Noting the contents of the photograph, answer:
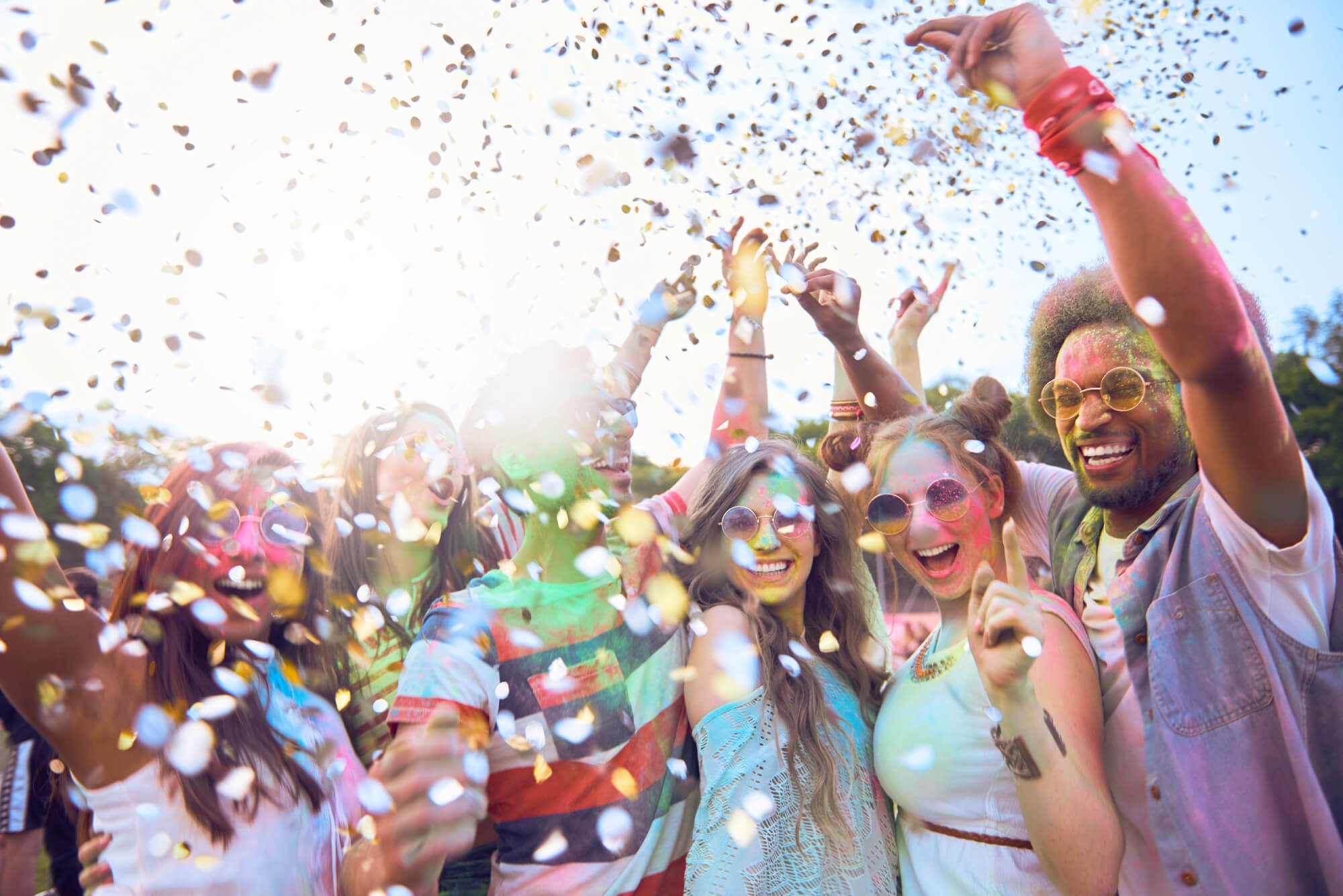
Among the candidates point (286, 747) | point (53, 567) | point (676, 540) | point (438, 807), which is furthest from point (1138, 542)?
point (53, 567)

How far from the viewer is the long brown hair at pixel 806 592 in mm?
2637

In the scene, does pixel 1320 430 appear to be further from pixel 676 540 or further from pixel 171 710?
pixel 171 710

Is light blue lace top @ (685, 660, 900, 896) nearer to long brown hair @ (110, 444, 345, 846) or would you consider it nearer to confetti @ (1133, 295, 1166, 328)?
long brown hair @ (110, 444, 345, 846)

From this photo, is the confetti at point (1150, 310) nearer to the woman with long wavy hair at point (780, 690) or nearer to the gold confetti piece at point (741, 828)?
the woman with long wavy hair at point (780, 690)

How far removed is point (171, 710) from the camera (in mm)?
2504

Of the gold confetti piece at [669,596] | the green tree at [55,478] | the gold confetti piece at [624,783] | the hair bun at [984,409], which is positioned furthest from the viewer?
the green tree at [55,478]

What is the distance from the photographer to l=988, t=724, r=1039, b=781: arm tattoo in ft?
6.75

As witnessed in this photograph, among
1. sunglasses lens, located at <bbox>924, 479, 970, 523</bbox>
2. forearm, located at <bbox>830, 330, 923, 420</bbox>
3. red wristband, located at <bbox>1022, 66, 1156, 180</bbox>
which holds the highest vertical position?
red wristband, located at <bbox>1022, 66, 1156, 180</bbox>

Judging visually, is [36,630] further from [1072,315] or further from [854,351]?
[1072,315]

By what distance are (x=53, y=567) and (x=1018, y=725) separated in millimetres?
2567

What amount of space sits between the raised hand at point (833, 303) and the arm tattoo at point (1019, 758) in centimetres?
200

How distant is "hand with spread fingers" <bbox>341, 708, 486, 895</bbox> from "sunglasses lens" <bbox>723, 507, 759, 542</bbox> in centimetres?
109

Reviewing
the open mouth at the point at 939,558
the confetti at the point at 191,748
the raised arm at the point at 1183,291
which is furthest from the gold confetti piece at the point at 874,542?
the confetti at the point at 191,748

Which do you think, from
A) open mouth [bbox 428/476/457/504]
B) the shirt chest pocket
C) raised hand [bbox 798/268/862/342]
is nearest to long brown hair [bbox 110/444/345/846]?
open mouth [bbox 428/476/457/504]
